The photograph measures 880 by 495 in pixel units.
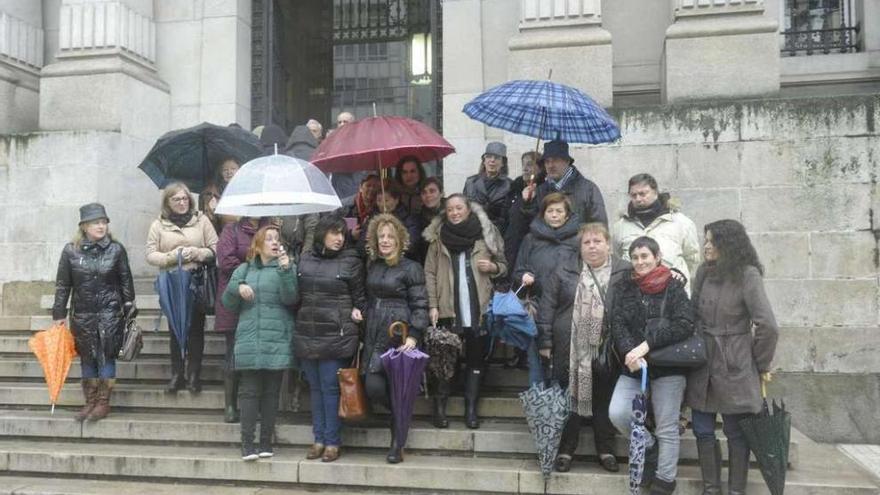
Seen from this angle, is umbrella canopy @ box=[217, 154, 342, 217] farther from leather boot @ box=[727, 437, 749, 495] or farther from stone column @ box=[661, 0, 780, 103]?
stone column @ box=[661, 0, 780, 103]

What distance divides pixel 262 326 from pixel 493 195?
2.58 m

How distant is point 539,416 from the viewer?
19.3 ft

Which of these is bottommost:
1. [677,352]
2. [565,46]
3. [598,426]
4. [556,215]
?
[598,426]

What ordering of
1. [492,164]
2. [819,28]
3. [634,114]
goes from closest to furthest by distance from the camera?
1. [492,164]
2. [634,114]
3. [819,28]

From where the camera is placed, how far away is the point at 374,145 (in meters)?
6.43

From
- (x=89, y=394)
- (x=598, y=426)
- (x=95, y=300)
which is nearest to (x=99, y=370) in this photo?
(x=89, y=394)

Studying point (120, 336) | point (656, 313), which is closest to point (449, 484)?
point (656, 313)

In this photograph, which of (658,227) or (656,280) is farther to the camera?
(658,227)

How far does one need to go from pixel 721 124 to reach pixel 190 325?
567cm

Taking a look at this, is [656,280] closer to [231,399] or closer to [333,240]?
[333,240]

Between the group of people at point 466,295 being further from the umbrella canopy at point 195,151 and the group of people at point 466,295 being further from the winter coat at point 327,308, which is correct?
the umbrella canopy at point 195,151

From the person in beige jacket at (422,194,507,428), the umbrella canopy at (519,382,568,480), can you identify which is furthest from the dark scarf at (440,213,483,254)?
the umbrella canopy at (519,382,568,480)

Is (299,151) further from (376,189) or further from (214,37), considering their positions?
(214,37)

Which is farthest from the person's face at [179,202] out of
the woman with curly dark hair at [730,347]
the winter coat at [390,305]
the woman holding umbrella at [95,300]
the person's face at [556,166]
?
the woman with curly dark hair at [730,347]
